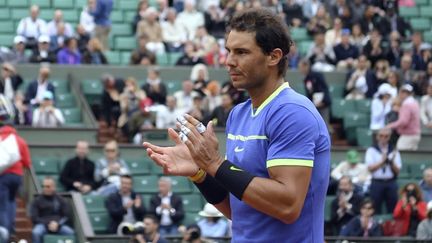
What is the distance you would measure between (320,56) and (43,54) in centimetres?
481

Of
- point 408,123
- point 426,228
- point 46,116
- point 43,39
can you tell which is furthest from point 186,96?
point 426,228

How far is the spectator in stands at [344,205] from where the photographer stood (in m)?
15.5

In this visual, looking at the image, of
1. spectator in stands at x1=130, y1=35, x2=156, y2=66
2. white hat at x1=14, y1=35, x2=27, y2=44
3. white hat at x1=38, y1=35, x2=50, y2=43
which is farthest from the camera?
spectator in stands at x1=130, y1=35, x2=156, y2=66

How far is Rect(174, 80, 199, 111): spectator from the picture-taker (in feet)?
60.1

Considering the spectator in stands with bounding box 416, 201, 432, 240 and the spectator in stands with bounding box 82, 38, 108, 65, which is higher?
the spectator in stands with bounding box 82, 38, 108, 65

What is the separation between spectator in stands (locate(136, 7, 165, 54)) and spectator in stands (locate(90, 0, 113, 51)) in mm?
710

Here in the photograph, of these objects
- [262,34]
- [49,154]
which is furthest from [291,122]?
[49,154]

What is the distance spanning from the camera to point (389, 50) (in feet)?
73.6

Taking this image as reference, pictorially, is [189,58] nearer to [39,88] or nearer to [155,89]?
[155,89]

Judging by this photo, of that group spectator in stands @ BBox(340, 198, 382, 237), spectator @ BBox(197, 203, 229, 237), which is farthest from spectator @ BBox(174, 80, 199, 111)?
spectator @ BBox(197, 203, 229, 237)

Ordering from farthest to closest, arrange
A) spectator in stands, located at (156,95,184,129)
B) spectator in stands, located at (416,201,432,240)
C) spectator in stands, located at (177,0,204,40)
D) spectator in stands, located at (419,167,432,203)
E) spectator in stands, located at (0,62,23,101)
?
spectator in stands, located at (177,0,204,40)
spectator in stands, located at (156,95,184,129)
spectator in stands, located at (0,62,23,101)
spectator in stands, located at (419,167,432,203)
spectator in stands, located at (416,201,432,240)

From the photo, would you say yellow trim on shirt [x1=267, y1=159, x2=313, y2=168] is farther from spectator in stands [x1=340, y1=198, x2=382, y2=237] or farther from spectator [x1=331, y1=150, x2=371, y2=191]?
spectator [x1=331, y1=150, x2=371, y2=191]

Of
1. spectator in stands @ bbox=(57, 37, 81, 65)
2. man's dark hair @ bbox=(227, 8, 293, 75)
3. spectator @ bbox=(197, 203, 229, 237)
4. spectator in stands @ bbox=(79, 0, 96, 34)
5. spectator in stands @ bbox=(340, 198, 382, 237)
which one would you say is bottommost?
spectator in stands @ bbox=(340, 198, 382, 237)

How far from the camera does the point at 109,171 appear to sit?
51.5ft
